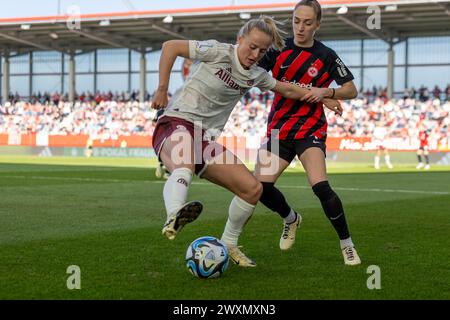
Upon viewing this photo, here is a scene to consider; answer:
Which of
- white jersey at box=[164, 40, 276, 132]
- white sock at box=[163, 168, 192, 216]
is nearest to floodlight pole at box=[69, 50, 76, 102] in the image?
white jersey at box=[164, 40, 276, 132]

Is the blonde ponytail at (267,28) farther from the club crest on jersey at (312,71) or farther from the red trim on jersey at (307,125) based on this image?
the red trim on jersey at (307,125)

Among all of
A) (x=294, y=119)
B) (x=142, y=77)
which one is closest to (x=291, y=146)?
(x=294, y=119)

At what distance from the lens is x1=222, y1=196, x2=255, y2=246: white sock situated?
6.88m

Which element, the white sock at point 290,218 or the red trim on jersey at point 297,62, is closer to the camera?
the red trim on jersey at point 297,62

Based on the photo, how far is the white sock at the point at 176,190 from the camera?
557 cm

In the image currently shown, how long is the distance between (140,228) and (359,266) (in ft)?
11.8

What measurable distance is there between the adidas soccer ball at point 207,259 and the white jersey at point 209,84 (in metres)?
0.99

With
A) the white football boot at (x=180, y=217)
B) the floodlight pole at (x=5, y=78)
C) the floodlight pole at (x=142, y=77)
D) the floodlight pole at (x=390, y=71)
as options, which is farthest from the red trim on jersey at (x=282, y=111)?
the floodlight pole at (x=5, y=78)

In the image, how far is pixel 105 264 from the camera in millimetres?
6797

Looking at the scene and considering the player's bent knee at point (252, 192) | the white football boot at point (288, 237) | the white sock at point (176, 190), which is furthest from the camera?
the white football boot at point (288, 237)

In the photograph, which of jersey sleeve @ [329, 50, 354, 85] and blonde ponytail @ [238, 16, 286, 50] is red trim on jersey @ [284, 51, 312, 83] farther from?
blonde ponytail @ [238, 16, 286, 50]

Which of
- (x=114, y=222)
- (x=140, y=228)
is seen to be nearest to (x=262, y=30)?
(x=140, y=228)

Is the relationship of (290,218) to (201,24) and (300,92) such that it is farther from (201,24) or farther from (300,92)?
(201,24)

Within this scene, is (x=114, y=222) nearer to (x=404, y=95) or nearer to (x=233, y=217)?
(x=233, y=217)
